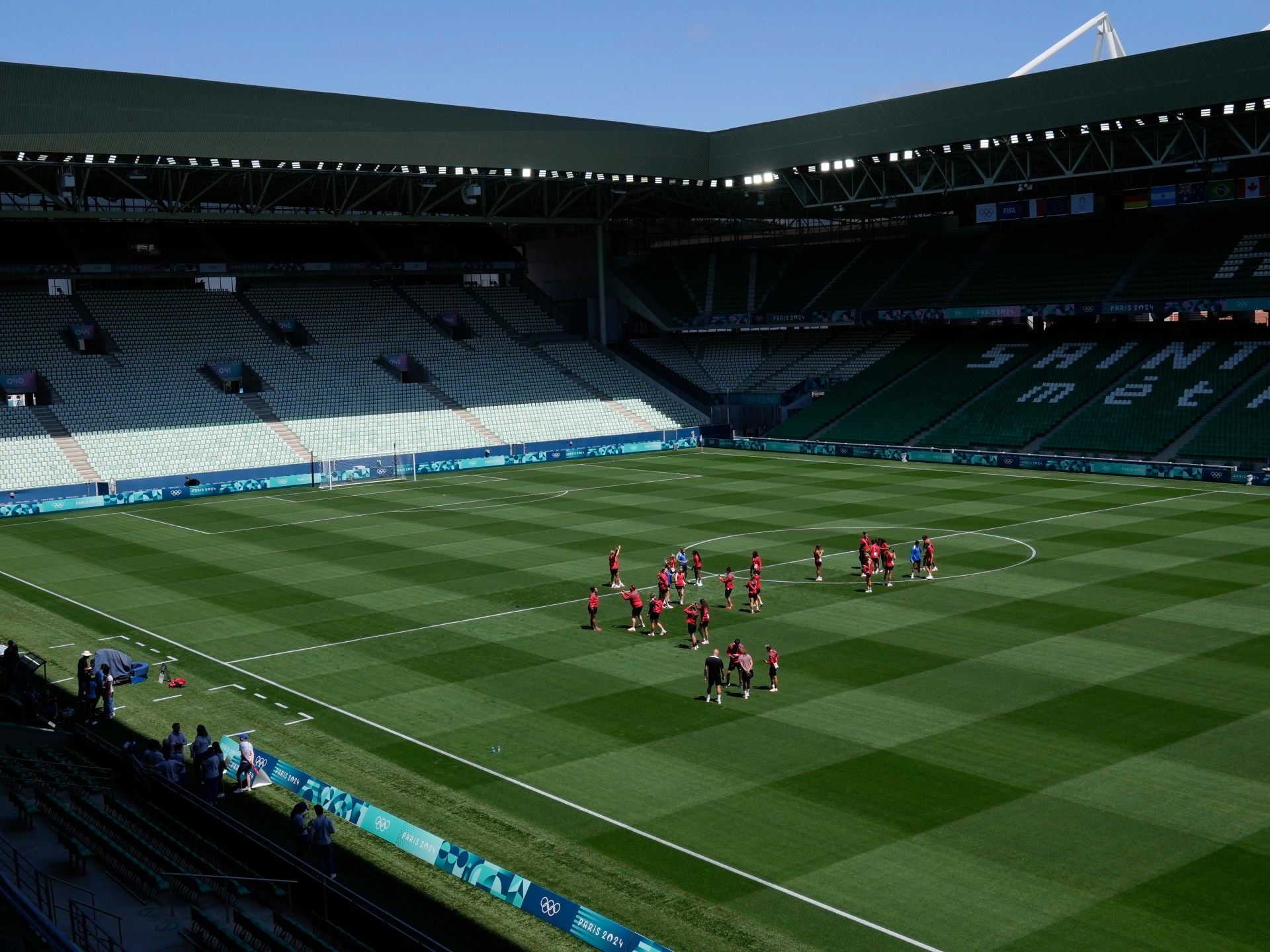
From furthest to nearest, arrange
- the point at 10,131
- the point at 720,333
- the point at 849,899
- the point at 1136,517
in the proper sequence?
the point at 720,333 < the point at 10,131 < the point at 1136,517 < the point at 849,899

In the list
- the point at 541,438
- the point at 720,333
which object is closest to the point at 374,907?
the point at 541,438

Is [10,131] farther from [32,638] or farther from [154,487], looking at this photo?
[32,638]

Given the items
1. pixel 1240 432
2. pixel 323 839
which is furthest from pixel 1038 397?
pixel 323 839

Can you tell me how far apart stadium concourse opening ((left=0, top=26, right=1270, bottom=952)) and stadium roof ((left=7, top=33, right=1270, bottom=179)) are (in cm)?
19

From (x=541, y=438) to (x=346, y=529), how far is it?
27207 mm

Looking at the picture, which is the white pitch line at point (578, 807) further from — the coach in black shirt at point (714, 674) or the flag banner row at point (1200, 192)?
the flag banner row at point (1200, 192)

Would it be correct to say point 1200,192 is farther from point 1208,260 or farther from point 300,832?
point 300,832

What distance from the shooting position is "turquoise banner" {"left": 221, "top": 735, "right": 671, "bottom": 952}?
1505 cm

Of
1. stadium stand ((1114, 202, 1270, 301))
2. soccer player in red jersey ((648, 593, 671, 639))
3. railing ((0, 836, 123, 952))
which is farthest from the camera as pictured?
stadium stand ((1114, 202, 1270, 301))

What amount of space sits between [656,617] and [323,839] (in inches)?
556

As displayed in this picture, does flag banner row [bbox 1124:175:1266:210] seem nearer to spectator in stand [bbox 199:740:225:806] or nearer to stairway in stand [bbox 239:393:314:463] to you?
stairway in stand [bbox 239:393:314:463]

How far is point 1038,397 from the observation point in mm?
68875

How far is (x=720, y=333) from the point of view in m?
92.6

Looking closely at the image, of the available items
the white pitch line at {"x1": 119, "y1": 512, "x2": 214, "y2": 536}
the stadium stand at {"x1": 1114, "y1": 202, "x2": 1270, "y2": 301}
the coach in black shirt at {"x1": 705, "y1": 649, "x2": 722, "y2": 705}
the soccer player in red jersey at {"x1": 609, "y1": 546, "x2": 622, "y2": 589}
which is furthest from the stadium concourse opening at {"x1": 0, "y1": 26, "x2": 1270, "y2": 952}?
the soccer player in red jersey at {"x1": 609, "y1": 546, "x2": 622, "y2": 589}
